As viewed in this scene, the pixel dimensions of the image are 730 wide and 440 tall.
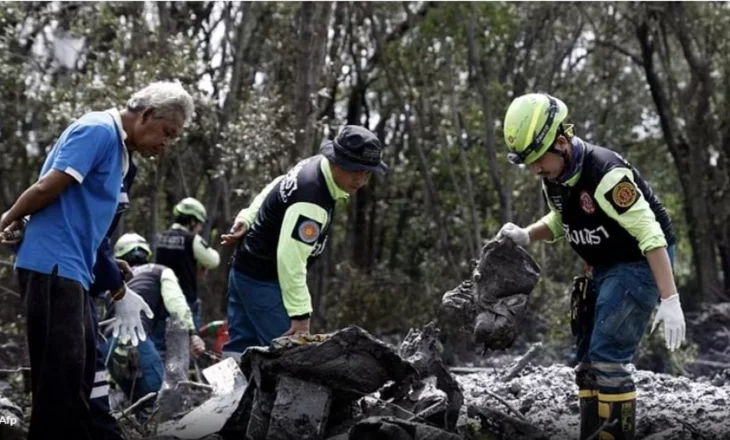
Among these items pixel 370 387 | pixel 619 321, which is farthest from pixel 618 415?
pixel 370 387

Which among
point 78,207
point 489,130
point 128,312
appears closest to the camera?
point 78,207

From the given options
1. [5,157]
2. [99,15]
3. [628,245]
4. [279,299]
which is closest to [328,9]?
[99,15]

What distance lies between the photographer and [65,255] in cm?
479

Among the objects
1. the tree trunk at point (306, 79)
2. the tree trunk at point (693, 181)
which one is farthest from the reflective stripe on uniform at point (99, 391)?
the tree trunk at point (693, 181)

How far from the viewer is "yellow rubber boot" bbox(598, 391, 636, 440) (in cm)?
568

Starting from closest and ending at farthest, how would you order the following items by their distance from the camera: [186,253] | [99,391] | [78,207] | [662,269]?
[78,207] → [99,391] → [662,269] → [186,253]

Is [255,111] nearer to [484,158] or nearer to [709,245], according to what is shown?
[484,158]

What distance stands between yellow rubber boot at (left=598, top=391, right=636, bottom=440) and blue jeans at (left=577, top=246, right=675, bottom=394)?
0.03 m

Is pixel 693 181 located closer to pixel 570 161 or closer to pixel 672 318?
pixel 570 161

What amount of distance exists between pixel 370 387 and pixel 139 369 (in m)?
2.87

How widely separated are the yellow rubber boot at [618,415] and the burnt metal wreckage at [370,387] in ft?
1.17

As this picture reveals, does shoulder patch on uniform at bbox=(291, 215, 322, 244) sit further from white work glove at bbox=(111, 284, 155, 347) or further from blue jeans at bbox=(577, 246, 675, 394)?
blue jeans at bbox=(577, 246, 675, 394)

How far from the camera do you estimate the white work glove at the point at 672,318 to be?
5.48m

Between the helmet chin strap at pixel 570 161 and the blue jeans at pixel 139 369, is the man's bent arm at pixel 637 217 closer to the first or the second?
the helmet chin strap at pixel 570 161
